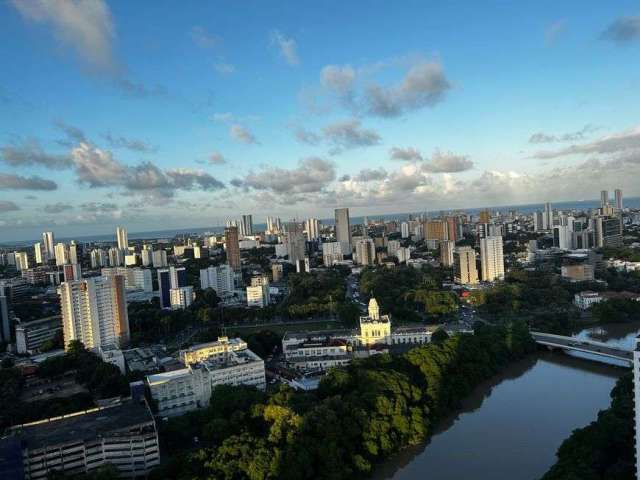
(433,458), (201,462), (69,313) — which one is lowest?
(433,458)

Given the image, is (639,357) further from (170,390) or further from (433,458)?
(170,390)

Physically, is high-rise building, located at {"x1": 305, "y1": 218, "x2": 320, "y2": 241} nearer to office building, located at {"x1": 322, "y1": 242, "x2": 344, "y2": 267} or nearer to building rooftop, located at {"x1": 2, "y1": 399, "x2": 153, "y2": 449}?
office building, located at {"x1": 322, "y1": 242, "x2": 344, "y2": 267}

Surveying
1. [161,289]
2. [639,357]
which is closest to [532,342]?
[639,357]

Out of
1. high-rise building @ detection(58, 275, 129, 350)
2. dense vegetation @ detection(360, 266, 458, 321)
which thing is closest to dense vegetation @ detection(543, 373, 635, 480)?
dense vegetation @ detection(360, 266, 458, 321)

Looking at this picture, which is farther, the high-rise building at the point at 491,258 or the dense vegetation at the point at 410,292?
the high-rise building at the point at 491,258

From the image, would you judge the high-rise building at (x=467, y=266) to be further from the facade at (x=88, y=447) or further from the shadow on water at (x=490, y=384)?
the facade at (x=88, y=447)

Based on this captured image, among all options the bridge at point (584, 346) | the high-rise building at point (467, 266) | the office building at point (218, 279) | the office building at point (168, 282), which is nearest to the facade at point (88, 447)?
the bridge at point (584, 346)
